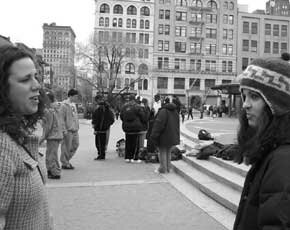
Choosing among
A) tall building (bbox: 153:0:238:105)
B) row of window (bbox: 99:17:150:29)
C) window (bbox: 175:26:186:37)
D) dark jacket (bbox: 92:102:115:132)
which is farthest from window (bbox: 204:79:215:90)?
dark jacket (bbox: 92:102:115:132)

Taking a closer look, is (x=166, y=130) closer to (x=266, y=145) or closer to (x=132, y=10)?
(x=266, y=145)

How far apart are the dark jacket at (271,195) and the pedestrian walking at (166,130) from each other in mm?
6268

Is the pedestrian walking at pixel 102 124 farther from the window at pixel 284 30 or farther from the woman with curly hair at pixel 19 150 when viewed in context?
the window at pixel 284 30

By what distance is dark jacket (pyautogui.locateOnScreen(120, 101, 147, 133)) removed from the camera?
990 centimetres

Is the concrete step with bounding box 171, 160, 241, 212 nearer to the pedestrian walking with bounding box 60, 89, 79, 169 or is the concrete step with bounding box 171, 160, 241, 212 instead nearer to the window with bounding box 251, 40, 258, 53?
the pedestrian walking with bounding box 60, 89, 79, 169

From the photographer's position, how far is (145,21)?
237ft

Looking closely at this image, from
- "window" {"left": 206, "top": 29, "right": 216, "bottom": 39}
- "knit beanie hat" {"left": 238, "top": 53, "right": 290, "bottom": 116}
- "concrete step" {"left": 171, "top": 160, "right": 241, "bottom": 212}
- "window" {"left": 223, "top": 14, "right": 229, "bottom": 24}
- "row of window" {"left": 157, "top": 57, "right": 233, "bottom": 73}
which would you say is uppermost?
"window" {"left": 223, "top": 14, "right": 229, "bottom": 24}

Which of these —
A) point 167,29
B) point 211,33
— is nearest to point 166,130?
point 167,29

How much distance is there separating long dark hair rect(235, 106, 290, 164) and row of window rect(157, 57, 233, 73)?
70.9 meters

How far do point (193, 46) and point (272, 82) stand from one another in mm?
74500

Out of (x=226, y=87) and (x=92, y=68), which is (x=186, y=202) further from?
(x=92, y=68)

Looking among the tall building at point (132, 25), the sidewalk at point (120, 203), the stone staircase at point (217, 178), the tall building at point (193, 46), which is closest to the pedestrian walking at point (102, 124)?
the sidewalk at point (120, 203)

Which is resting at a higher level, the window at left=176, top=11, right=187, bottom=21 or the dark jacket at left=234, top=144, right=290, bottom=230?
the window at left=176, top=11, right=187, bottom=21

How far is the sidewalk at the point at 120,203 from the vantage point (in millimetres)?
4871
